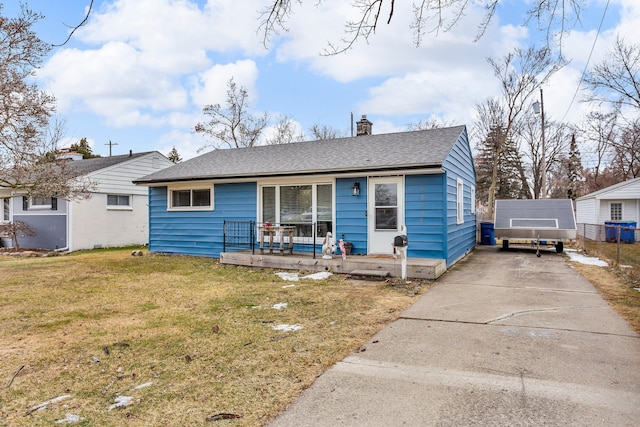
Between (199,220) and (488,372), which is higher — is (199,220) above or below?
above

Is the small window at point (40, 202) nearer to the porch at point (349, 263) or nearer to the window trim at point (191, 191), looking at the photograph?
the window trim at point (191, 191)

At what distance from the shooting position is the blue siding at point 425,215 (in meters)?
8.56

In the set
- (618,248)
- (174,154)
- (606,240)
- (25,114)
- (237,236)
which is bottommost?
(606,240)

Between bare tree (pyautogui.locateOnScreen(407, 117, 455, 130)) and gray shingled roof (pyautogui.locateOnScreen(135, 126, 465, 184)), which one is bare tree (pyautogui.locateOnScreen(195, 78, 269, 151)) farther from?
gray shingled roof (pyautogui.locateOnScreen(135, 126, 465, 184))

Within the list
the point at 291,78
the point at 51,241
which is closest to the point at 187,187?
the point at 291,78

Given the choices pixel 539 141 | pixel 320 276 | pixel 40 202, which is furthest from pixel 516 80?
pixel 40 202

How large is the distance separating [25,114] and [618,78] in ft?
84.0

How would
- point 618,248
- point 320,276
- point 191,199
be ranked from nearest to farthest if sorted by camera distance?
1. point 320,276
2. point 618,248
3. point 191,199

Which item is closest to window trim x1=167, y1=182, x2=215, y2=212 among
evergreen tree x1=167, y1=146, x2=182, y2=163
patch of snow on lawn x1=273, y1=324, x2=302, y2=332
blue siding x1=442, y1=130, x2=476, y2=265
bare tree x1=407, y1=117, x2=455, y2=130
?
blue siding x1=442, y1=130, x2=476, y2=265

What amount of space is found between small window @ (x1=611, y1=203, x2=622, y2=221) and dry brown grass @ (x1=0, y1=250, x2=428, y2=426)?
18.6 m

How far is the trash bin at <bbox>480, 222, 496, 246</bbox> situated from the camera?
15.8m

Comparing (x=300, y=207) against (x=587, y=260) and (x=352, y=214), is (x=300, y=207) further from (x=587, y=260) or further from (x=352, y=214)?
(x=587, y=260)

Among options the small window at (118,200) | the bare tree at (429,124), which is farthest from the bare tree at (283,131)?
the small window at (118,200)

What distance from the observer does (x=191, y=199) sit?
11.7m
